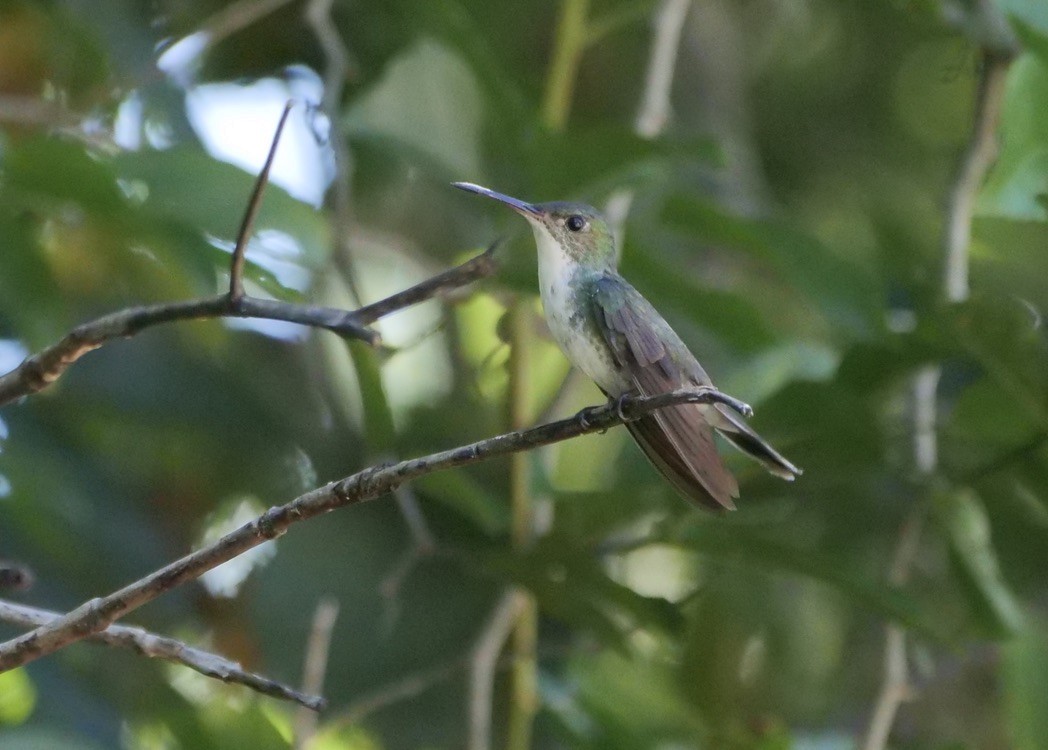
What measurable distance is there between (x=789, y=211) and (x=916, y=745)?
2879 millimetres

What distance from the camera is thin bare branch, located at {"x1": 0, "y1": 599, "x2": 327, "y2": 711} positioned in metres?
1.76

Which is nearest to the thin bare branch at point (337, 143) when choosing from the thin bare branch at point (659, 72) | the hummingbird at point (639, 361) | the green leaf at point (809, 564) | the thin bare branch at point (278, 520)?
the hummingbird at point (639, 361)

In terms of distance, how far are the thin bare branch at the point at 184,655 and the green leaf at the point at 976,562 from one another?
7.27ft

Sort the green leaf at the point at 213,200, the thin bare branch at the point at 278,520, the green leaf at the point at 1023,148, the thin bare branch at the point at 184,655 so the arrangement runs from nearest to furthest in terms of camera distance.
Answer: the thin bare branch at the point at 278,520 → the thin bare branch at the point at 184,655 → the green leaf at the point at 213,200 → the green leaf at the point at 1023,148

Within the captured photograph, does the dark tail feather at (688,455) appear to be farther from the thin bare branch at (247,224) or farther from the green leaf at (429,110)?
the green leaf at (429,110)

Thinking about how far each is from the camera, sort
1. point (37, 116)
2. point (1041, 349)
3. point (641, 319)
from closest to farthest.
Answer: point (641, 319) → point (1041, 349) → point (37, 116)

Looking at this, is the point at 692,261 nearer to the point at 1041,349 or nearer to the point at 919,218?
the point at 919,218

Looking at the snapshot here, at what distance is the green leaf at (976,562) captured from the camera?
3.42 meters

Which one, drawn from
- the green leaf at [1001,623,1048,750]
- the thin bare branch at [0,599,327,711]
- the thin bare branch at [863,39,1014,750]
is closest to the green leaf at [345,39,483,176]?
the thin bare branch at [863,39,1014,750]

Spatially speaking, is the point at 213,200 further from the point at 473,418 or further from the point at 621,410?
the point at 473,418

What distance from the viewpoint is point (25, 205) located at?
3.13 metres

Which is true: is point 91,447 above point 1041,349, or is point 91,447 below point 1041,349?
above

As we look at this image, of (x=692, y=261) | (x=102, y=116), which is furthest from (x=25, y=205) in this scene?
(x=692, y=261)

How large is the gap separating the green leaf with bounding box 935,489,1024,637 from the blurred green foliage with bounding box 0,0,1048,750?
12mm
